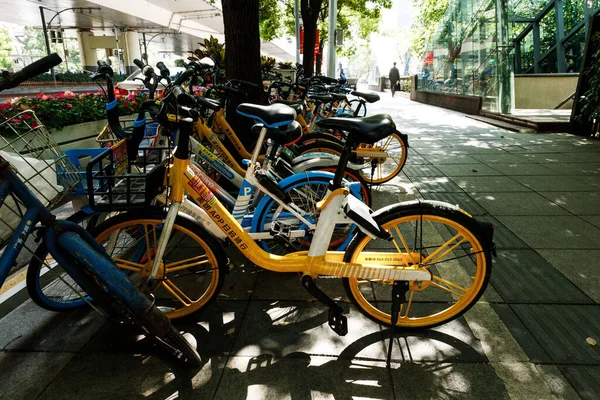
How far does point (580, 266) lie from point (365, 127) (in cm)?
239

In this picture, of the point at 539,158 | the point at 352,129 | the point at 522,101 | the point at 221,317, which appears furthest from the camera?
the point at 522,101

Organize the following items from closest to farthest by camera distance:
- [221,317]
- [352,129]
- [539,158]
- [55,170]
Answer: [352,129] < [55,170] < [221,317] < [539,158]

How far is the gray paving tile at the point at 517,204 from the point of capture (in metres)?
4.59

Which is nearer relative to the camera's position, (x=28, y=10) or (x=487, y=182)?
(x=487, y=182)

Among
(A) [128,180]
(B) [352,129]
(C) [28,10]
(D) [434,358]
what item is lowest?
(D) [434,358]

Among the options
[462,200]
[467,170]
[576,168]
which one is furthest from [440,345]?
[576,168]

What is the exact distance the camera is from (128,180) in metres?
2.38

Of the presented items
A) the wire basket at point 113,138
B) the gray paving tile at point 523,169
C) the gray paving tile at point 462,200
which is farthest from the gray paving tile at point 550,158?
the wire basket at point 113,138

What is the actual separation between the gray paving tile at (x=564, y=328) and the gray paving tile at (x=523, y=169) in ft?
12.4

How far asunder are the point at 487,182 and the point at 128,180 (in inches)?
194

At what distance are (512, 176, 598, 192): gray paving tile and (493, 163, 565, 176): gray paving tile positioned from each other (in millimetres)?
224

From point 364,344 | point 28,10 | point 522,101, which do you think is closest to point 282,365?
point 364,344

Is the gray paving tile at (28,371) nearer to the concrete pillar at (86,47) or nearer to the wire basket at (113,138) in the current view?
the wire basket at (113,138)

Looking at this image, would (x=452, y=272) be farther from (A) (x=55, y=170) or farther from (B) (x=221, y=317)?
(A) (x=55, y=170)
